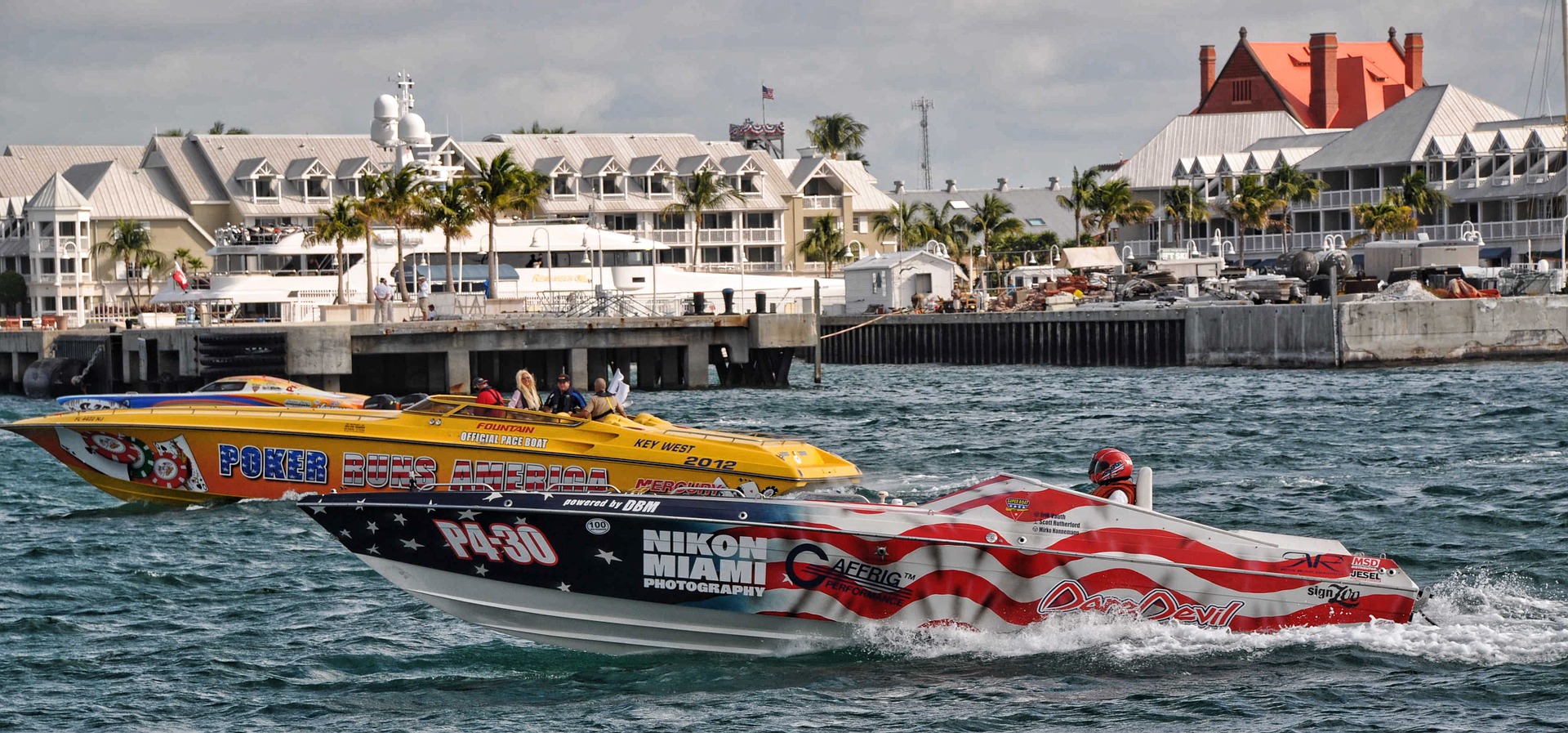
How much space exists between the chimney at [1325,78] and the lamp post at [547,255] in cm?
6653

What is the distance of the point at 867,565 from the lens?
1309 centimetres

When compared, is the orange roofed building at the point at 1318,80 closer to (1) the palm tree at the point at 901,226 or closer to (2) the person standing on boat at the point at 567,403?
(1) the palm tree at the point at 901,226

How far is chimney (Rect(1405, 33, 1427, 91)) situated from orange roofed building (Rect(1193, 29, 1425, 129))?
6cm

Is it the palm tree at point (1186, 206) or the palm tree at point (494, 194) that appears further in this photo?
the palm tree at point (1186, 206)

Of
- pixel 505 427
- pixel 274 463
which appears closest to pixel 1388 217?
pixel 505 427

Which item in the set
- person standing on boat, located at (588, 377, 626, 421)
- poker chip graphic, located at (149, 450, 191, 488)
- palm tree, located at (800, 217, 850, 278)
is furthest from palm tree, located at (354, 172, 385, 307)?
person standing on boat, located at (588, 377, 626, 421)

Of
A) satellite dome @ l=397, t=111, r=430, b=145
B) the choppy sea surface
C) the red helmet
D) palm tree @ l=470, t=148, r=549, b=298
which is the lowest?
the choppy sea surface

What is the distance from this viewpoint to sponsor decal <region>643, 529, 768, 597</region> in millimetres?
13094

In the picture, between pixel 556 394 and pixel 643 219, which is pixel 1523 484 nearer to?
pixel 556 394

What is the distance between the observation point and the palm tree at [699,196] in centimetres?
8825

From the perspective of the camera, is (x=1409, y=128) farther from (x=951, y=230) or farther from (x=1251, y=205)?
(x=951, y=230)

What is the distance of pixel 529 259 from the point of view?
63.9 meters

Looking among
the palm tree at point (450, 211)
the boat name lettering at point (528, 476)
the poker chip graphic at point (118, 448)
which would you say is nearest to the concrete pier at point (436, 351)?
the palm tree at point (450, 211)

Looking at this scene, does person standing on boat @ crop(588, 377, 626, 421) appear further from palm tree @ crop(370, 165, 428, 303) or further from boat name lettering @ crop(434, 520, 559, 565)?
palm tree @ crop(370, 165, 428, 303)
